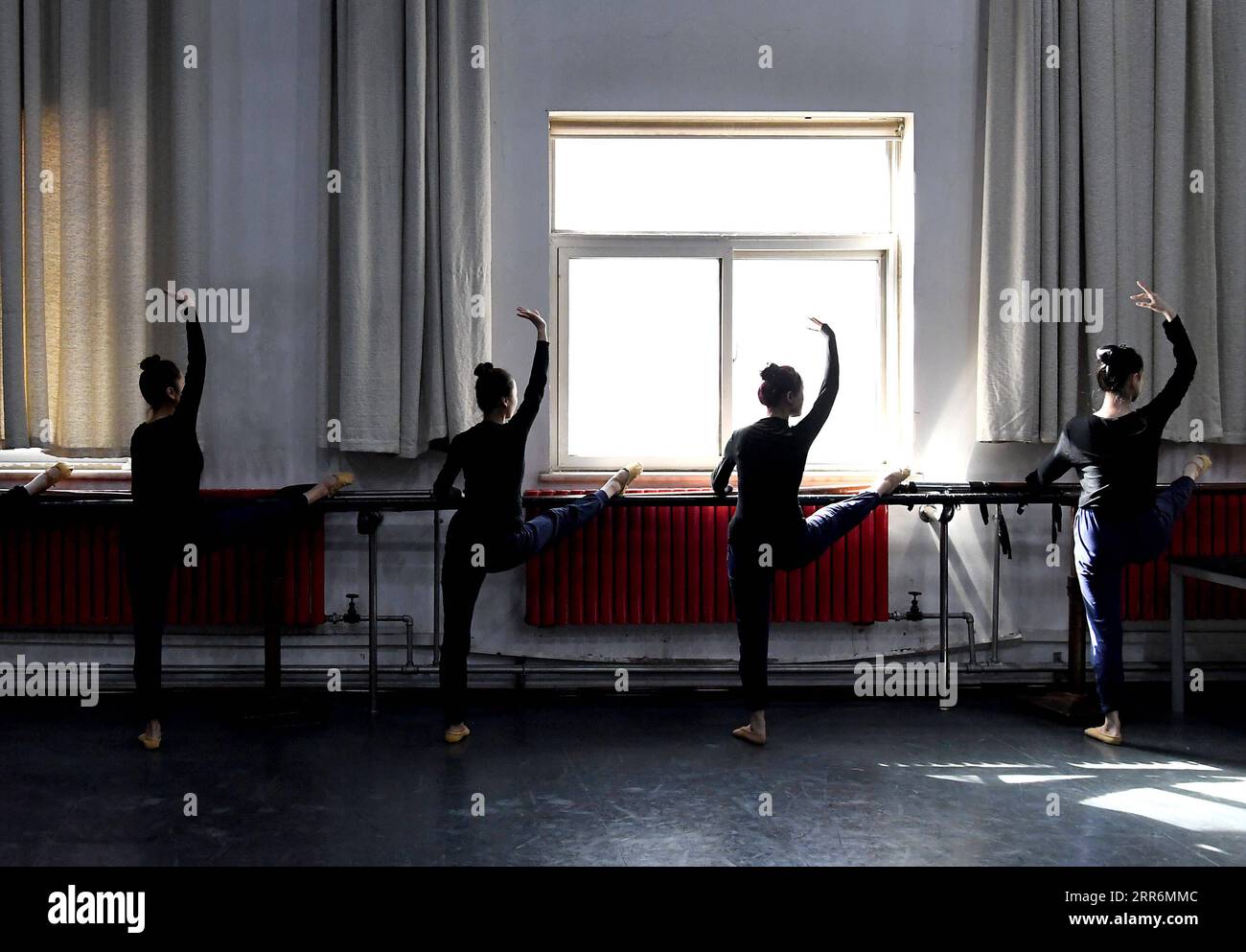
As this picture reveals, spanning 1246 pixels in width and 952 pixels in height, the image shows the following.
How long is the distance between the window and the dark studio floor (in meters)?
1.54

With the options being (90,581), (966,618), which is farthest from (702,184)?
(90,581)

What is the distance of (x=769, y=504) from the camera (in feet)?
12.6

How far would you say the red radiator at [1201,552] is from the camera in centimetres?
490

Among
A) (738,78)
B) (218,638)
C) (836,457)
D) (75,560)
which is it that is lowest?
(218,638)

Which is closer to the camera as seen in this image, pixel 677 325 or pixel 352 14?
pixel 352 14

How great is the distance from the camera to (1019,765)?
3.75m

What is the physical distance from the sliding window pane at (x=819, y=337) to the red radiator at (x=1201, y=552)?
1.45 metres

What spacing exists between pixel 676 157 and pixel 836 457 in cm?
183

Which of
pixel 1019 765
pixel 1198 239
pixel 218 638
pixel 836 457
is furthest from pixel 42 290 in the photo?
pixel 1198 239
